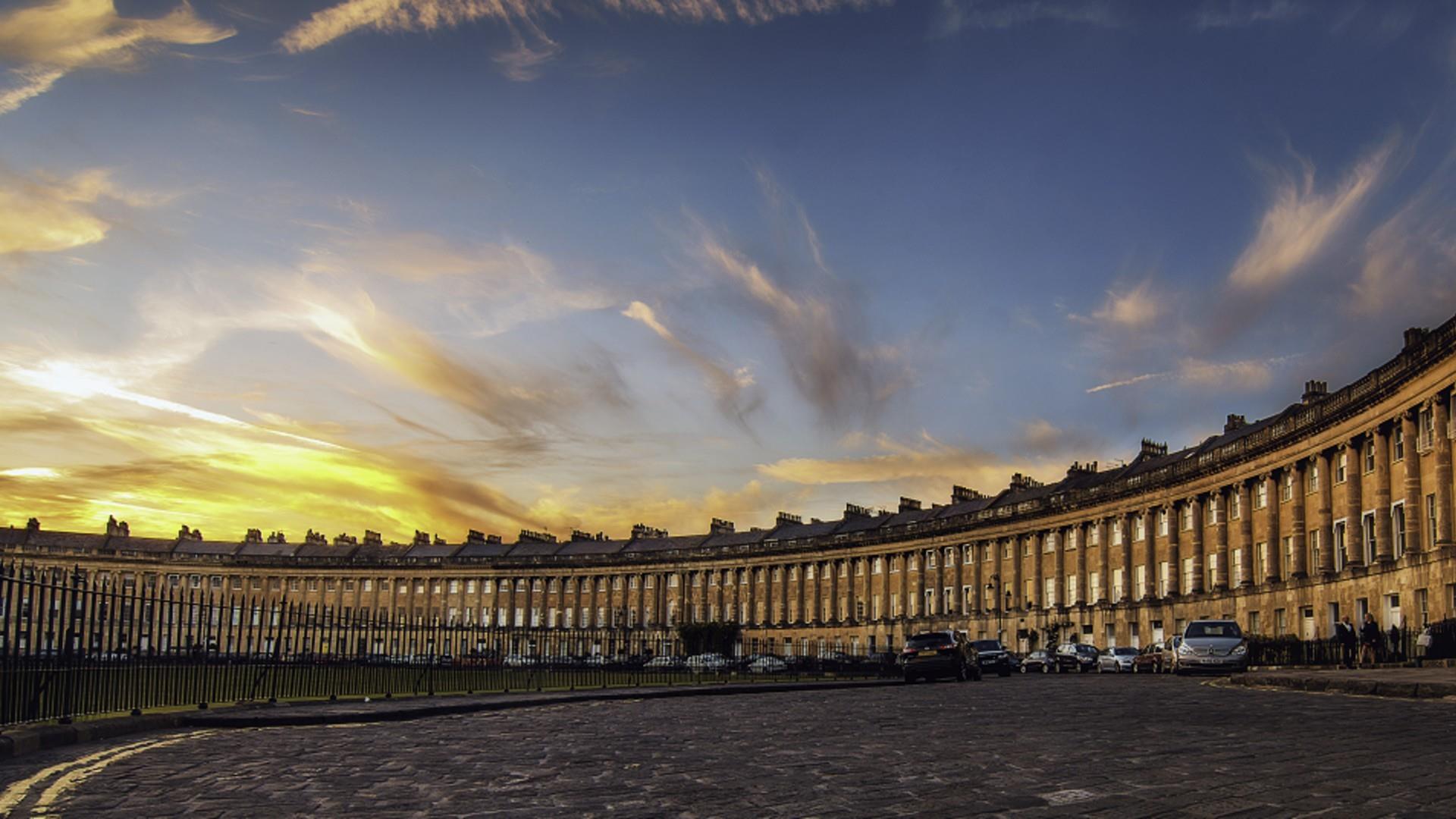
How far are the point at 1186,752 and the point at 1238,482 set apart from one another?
57279mm

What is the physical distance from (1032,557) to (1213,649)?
4666 centimetres

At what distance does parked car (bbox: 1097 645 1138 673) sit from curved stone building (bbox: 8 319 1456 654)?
319 inches

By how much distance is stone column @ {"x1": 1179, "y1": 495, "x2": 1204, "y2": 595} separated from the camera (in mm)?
69375

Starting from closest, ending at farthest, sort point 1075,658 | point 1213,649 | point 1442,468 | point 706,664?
point 1213,649, point 1442,468, point 706,664, point 1075,658

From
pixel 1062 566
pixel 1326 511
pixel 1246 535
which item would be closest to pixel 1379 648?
pixel 1326 511

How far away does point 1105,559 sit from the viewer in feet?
261

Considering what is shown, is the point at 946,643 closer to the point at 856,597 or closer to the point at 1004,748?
the point at 1004,748

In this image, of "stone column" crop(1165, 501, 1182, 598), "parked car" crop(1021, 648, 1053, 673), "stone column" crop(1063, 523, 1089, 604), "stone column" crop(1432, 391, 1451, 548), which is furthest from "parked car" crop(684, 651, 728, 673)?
"stone column" crop(1432, 391, 1451, 548)

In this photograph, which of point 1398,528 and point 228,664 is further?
point 1398,528

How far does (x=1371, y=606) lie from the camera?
49594mm

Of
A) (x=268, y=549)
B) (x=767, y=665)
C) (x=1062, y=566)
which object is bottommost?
(x=767, y=665)

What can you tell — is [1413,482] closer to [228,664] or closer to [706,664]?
[706,664]

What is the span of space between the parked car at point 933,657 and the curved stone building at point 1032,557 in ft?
54.4

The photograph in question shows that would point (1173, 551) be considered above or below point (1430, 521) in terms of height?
below
